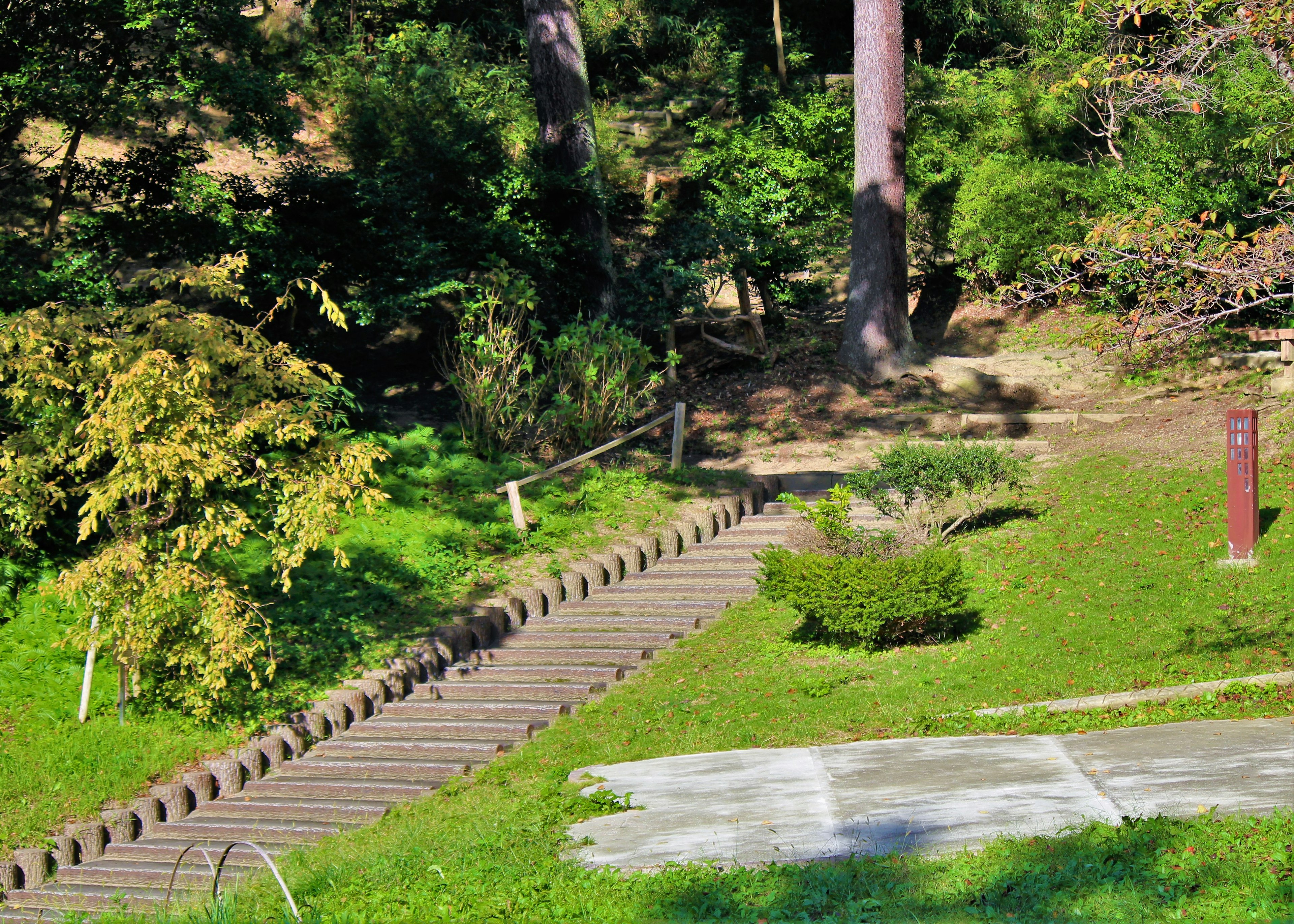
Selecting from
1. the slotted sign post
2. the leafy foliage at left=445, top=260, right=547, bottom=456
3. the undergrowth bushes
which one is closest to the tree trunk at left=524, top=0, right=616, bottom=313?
the undergrowth bushes

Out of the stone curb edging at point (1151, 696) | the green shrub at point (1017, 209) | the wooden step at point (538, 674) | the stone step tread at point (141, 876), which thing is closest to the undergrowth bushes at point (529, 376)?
the wooden step at point (538, 674)

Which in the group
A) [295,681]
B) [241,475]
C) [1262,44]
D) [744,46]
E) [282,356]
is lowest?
[295,681]

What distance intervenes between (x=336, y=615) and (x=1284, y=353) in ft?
48.4

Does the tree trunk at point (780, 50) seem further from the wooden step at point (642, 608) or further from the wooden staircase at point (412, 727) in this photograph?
the wooden step at point (642, 608)

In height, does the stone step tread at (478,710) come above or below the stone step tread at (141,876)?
above

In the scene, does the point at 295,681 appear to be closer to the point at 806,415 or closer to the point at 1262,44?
the point at 1262,44

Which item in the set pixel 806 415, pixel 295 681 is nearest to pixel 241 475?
pixel 295 681

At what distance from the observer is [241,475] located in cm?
954

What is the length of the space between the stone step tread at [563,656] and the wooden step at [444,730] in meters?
1.08

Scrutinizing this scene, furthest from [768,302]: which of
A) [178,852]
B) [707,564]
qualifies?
[178,852]

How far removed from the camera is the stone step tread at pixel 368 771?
9328 mm

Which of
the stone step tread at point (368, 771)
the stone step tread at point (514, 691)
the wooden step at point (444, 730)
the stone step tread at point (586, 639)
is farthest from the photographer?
the stone step tread at point (586, 639)

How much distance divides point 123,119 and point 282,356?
733 centimetres

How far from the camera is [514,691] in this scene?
10.7 m
